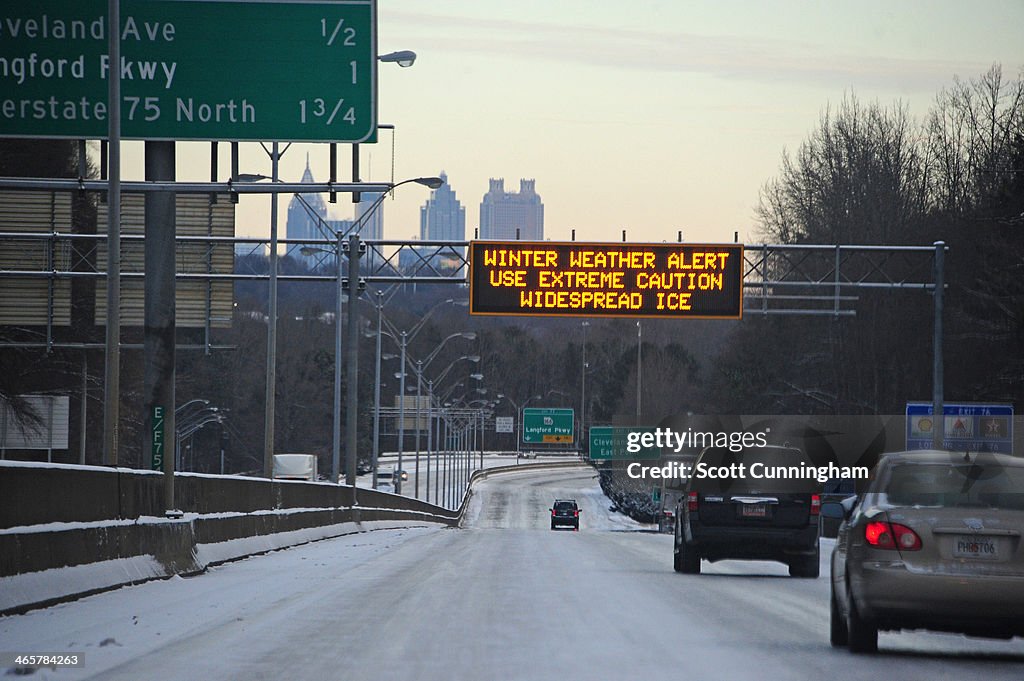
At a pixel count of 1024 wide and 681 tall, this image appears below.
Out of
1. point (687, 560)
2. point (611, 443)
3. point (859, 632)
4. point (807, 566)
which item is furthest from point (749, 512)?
point (611, 443)

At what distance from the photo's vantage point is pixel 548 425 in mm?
122375

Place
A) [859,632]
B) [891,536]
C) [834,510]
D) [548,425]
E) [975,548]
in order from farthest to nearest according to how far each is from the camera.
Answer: [548,425] → [834,510] → [859,632] → [891,536] → [975,548]

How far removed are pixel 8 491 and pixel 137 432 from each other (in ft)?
239

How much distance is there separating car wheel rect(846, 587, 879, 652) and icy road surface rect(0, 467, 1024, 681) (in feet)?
0.56

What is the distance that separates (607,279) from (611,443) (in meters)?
65.6

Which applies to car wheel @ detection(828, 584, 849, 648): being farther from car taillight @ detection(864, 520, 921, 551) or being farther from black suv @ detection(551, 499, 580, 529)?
black suv @ detection(551, 499, 580, 529)

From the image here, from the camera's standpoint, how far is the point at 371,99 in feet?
69.7

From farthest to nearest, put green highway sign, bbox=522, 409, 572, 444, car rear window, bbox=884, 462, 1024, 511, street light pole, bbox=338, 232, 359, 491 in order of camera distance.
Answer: green highway sign, bbox=522, 409, 572, 444
street light pole, bbox=338, 232, 359, 491
car rear window, bbox=884, 462, 1024, 511

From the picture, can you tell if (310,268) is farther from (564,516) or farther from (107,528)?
(564,516)

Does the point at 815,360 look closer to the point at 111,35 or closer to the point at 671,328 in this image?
the point at 111,35

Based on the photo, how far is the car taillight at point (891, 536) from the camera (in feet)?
35.3

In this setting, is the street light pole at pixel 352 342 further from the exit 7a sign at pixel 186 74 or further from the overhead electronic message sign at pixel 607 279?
the exit 7a sign at pixel 186 74

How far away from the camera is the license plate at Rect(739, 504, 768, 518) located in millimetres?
20375

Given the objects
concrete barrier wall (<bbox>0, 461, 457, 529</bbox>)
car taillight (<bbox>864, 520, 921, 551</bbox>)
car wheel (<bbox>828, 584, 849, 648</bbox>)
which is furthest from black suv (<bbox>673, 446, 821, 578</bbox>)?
car taillight (<bbox>864, 520, 921, 551</bbox>)
